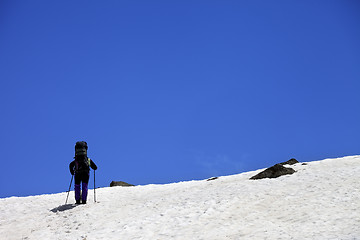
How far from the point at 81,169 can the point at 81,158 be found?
56 cm

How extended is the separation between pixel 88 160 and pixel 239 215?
9199 millimetres

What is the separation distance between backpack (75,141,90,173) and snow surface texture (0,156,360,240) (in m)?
1.80

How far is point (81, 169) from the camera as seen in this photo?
19.6m

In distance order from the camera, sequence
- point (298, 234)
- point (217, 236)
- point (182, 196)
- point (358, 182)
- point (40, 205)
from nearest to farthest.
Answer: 1. point (298, 234)
2. point (217, 236)
3. point (358, 182)
4. point (182, 196)
5. point (40, 205)

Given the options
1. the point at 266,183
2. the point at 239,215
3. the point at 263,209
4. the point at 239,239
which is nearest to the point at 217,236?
the point at 239,239

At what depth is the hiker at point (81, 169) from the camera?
64.1 feet

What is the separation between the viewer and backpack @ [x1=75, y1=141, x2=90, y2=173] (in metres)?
19.6

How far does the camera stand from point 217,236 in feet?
39.7

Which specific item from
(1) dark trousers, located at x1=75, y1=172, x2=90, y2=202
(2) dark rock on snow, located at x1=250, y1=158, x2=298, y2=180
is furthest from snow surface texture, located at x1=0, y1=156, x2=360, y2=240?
(2) dark rock on snow, located at x1=250, y1=158, x2=298, y2=180

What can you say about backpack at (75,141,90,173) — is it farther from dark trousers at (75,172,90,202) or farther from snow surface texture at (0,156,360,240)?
snow surface texture at (0,156,360,240)

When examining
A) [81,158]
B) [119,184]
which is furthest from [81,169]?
[119,184]

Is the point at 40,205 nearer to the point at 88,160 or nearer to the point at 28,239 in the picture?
the point at 88,160

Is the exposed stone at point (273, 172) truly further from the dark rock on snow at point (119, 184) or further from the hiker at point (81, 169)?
the dark rock on snow at point (119, 184)

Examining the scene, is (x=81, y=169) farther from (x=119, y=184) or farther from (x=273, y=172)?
(x=273, y=172)
